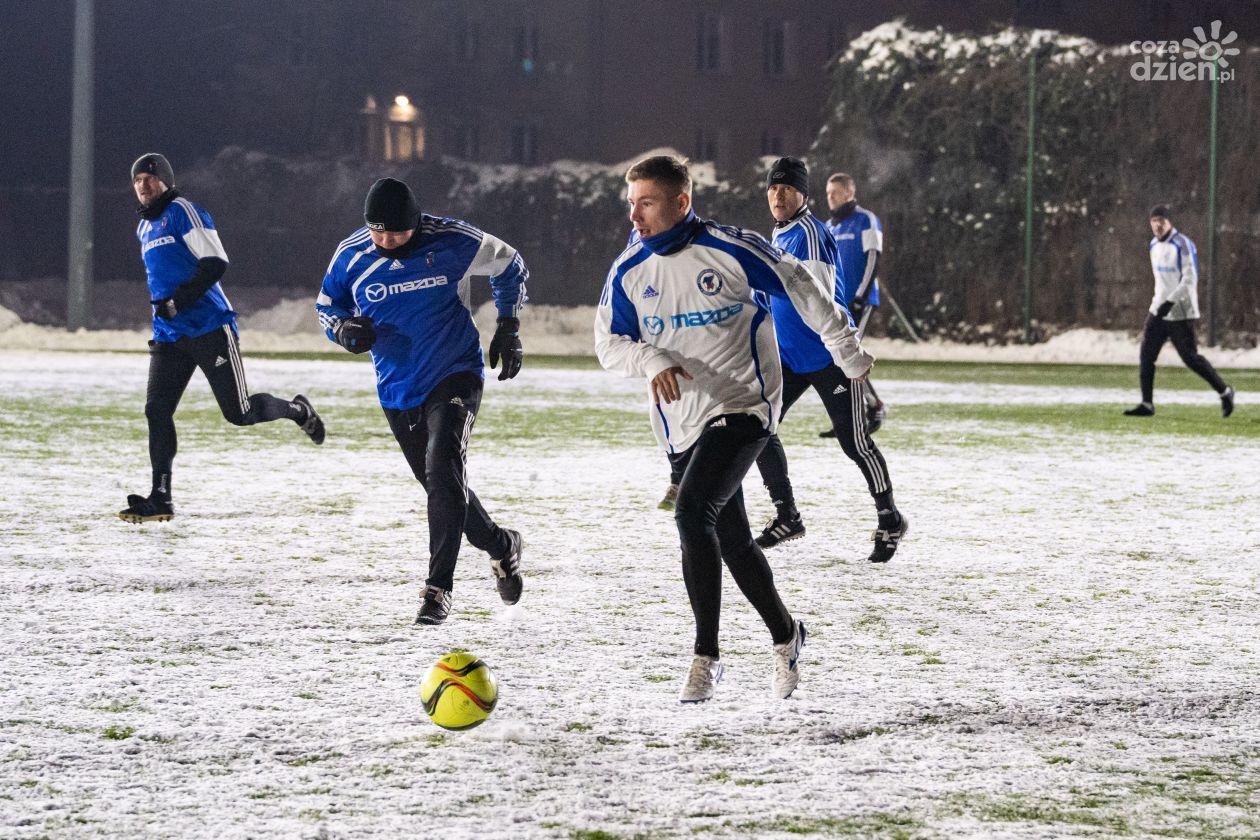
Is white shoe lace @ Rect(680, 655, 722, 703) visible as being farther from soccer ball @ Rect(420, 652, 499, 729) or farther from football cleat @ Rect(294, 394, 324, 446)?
football cleat @ Rect(294, 394, 324, 446)

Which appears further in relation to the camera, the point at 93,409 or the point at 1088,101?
the point at 1088,101

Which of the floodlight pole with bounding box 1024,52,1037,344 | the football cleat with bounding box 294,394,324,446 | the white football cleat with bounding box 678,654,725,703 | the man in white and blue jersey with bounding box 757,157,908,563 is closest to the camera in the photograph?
the white football cleat with bounding box 678,654,725,703

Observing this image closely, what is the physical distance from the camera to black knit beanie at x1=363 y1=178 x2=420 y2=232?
675 cm

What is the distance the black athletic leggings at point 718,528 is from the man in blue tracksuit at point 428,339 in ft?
4.68

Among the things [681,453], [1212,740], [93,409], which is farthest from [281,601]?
[93,409]

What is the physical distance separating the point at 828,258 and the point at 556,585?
7.60ft

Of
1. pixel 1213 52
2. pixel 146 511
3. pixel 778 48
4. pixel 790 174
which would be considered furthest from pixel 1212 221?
pixel 146 511

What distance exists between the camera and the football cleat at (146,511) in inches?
372

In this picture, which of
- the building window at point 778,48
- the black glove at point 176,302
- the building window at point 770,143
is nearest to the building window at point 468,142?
the building window at point 770,143

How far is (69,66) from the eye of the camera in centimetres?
4175

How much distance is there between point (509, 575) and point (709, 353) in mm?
1878

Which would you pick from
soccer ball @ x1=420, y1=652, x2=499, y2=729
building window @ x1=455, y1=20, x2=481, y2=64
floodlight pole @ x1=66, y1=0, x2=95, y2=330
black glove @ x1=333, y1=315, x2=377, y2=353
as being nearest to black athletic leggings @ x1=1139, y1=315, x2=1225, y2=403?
black glove @ x1=333, y1=315, x2=377, y2=353

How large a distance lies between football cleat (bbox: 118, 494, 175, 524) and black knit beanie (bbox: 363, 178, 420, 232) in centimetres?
334

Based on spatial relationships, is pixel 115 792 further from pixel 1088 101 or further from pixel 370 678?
pixel 1088 101
